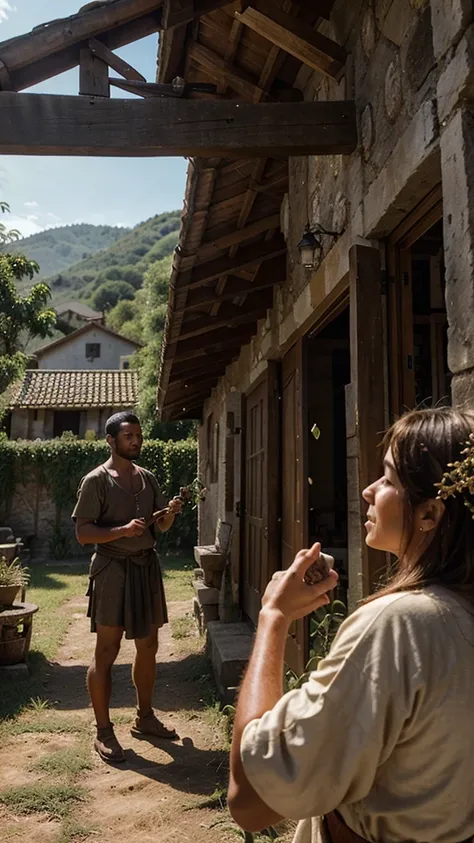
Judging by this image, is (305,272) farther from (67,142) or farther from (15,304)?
(15,304)

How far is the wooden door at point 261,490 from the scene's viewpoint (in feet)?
16.1

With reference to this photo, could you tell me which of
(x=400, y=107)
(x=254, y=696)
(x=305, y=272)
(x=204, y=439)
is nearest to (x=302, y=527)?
(x=305, y=272)

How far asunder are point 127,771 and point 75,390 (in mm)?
18636

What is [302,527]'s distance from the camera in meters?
3.95

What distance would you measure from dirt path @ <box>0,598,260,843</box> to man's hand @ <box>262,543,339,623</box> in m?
2.29

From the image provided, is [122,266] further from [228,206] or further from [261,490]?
[228,206]

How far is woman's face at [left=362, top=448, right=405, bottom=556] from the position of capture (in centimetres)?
103

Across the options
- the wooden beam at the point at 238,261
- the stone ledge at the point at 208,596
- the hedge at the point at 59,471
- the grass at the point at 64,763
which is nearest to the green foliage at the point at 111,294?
the hedge at the point at 59,471

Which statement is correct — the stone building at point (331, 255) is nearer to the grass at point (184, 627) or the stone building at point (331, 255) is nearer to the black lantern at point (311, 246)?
the black lantern at point (311, 246)

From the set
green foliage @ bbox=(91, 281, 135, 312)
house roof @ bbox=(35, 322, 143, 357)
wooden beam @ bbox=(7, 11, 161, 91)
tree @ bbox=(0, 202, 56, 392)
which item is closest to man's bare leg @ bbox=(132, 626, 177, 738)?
wooden beam @ bbox=(7, 11, 161, 91)

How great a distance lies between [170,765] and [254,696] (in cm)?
307

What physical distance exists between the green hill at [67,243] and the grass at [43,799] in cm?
15851

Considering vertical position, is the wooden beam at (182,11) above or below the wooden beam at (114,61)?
above

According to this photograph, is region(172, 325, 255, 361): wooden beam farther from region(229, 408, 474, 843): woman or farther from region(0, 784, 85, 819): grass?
region(229, 408, 474, 843): woman
